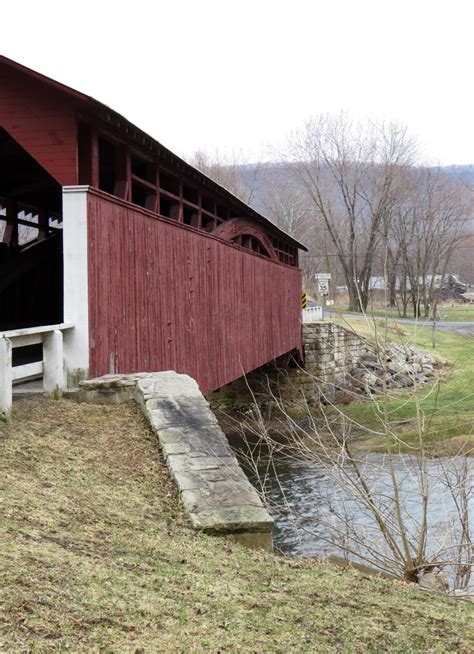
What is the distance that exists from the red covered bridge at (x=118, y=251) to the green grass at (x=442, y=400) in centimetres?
258

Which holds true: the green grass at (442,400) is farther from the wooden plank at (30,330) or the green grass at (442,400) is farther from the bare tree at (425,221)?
the bare tree at (425,221)

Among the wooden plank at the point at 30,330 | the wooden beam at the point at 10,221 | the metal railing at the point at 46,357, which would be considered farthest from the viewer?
the wooden beam at the point at 10,221

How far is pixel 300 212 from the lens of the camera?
152ft

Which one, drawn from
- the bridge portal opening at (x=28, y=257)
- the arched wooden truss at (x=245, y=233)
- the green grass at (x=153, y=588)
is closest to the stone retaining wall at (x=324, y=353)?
the arched wooden truss at (x=245, y=233)

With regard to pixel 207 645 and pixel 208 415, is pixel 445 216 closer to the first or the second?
pixel 208 415

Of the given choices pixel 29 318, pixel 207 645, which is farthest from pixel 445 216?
pixel 207 645

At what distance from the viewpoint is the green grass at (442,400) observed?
14016 millimetres

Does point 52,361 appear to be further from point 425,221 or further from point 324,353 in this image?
point 425,221

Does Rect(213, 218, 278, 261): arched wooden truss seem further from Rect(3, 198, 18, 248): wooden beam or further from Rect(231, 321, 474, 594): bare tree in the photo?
Rect(231, 321, 474, 594): bare tree

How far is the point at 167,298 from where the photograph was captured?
923 centimetres

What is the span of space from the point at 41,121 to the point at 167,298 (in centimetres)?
295

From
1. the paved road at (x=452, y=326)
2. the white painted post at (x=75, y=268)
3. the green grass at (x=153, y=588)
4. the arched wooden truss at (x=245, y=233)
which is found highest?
the arched wooden truss at (x=245, y=233)

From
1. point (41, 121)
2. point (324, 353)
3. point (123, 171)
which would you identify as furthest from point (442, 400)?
point (41, 121)

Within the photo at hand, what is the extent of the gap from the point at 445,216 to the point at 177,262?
30.7m
